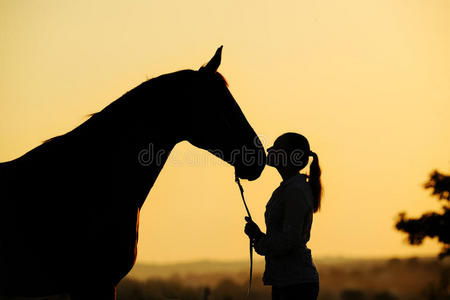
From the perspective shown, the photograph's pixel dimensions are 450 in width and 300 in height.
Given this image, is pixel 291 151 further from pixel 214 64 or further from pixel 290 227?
pixel 214 64

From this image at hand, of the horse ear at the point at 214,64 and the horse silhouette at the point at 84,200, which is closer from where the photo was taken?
the horse silhouette at the point at 84,200

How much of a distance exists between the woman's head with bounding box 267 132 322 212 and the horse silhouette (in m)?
0.90

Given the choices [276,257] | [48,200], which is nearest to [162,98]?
[48,200]

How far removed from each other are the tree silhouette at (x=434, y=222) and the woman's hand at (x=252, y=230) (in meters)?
8.83

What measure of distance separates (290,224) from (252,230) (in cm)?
37

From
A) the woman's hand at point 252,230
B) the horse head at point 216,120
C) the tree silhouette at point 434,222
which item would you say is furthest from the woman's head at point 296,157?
the tree silhouette at point 434,222

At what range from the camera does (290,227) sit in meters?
4.28

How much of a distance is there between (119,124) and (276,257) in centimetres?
159

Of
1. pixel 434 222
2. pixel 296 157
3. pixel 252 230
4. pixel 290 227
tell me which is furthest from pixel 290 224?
pixel 434 222

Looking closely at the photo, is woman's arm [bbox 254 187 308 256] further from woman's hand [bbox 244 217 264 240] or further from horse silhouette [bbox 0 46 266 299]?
horse silhouette [bbox 0 46 266 299]

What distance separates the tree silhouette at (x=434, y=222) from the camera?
12547 millimetres

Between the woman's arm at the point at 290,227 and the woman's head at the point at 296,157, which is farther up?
the woman's head at the point at 296,157

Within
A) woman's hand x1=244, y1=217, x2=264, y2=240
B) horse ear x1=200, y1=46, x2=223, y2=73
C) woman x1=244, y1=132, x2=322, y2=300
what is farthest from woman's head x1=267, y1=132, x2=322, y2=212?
horse ear x1=200, y1=46, x2=223, y2=73

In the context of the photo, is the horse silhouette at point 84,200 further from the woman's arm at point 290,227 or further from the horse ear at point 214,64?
the woman's arm at point 290,227
